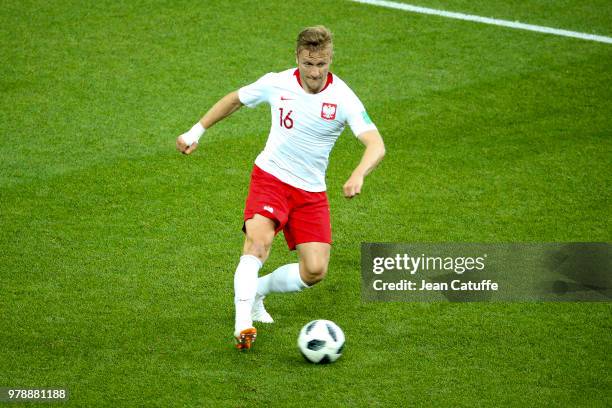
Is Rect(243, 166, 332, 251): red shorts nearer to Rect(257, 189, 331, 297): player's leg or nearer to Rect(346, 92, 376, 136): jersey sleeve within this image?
Rect(257, 189, 331, 297): player's leg

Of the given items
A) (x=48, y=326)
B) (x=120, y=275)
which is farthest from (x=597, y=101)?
(x=48, y=326)

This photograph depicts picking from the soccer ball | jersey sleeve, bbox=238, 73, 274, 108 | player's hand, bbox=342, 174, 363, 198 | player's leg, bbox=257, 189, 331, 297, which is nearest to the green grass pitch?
the soccer ball

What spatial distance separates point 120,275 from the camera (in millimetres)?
7758

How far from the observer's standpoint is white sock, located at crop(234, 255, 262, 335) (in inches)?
256

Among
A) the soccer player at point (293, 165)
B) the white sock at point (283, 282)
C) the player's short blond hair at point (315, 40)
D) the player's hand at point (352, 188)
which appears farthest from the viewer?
the white sock at point (283, 282)

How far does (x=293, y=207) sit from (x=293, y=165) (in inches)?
11.5

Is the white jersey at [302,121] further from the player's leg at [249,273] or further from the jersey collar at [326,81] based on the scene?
the player's leg at [249,273]

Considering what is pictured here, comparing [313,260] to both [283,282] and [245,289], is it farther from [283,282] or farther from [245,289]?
[245,289]

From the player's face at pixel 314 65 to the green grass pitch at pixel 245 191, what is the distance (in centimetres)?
176

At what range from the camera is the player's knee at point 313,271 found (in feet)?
22.4

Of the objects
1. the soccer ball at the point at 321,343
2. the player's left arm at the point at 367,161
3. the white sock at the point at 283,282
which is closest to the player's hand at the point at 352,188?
the player's left arm at the point at 367,161

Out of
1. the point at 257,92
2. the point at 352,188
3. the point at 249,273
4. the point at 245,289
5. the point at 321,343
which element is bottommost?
the point at 321,343

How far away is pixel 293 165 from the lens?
6.91 meters

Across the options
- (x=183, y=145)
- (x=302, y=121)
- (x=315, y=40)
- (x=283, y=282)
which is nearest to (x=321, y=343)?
(x=283, y=282)
